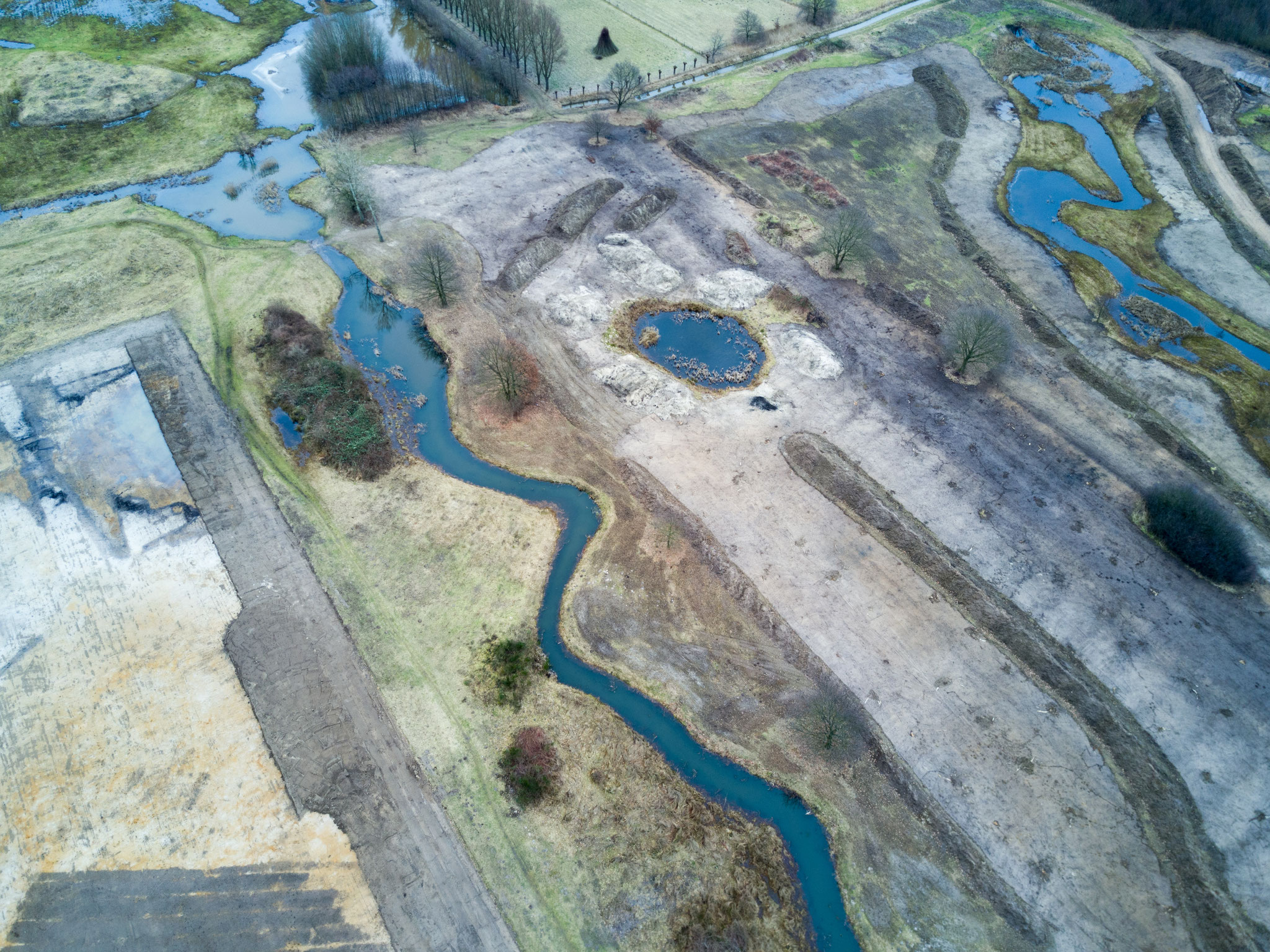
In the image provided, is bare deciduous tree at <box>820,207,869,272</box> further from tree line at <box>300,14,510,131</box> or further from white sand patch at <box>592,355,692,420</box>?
tree line at <box>300,14,510,131</box>

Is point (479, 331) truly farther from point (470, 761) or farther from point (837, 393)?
point (470, 761)

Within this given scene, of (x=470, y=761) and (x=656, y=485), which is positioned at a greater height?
(x=656, y=485)

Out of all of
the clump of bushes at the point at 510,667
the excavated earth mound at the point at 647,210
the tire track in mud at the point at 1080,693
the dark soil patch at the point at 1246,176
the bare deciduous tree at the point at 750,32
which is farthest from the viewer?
the bare deciduous tree at the point at 750,32

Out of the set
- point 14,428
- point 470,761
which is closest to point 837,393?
point 470,761

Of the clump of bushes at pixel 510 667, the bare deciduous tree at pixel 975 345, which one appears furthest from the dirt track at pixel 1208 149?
the clump of bushes at pixel 510 667

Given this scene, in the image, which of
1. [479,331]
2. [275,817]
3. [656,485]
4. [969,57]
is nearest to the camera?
[275,817]

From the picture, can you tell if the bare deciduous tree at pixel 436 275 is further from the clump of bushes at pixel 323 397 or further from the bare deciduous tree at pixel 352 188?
the clump of bushes at pixel 323 397
